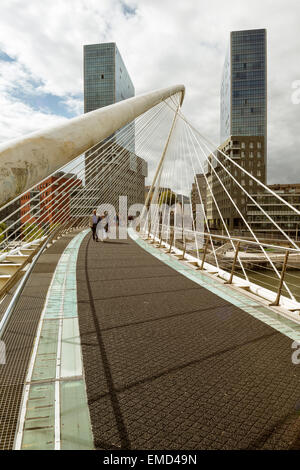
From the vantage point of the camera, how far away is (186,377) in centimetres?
277

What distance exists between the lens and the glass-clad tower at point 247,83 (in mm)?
107875

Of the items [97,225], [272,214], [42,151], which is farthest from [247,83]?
[42,151]

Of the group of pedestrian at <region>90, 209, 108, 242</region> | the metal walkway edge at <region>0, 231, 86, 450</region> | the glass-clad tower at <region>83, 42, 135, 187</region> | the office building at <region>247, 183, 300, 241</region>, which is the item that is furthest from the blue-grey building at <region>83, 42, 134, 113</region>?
the metal walkway edge at <region>0, 231, 86, 450</region>

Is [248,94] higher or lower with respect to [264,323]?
higher

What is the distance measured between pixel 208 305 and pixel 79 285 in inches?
106

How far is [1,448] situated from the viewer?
192 cm

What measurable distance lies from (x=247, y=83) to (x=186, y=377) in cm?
12300

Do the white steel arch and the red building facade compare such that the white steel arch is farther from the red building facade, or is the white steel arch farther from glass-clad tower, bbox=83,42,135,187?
glass-clad tower, bbox=83,42,135,187

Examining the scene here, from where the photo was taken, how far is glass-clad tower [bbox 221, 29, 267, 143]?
354ft

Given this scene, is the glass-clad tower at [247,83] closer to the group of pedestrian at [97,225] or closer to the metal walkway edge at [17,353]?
the group of pedestrian at [97,225]

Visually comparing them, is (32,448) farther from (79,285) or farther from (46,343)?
(79,285)

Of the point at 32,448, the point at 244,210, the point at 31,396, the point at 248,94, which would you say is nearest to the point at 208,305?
the point at 31,396

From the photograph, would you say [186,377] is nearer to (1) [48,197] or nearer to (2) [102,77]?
(1) [48,197]

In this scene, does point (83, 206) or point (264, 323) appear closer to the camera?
point (264, 323)
